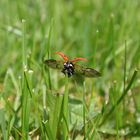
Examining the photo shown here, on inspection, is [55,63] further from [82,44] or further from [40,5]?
[40,5]

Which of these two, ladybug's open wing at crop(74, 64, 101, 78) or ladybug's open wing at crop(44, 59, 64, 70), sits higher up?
ladybug's open wing at crop(44, 59, 64, 70)

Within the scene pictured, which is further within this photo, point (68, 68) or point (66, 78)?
point (68, 68)

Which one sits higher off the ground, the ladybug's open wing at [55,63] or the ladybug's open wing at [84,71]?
the ladybug's open wing at [55,63]

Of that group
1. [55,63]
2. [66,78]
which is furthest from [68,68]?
[66,78]

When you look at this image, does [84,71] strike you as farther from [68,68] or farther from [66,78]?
[66,78]

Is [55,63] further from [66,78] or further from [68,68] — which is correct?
[66,78]

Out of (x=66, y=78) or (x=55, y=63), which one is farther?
(x=55, y=63)

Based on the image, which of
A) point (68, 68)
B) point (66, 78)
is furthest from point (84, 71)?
point (66, 78)

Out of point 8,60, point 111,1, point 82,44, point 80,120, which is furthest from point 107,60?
point 111,1
